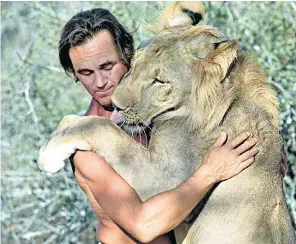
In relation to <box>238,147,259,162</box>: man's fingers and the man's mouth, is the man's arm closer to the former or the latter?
<box>238,147,259,162</box>: man's fingers

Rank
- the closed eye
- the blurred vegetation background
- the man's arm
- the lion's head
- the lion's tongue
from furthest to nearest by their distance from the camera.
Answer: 1. the blurred vegetation background
2. the closed eye
3. the lion's tongue
4. the lion's head
5. the man's arm

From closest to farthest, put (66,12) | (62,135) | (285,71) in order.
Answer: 1. (62,135)
2. (285,71)
3. (66,12)


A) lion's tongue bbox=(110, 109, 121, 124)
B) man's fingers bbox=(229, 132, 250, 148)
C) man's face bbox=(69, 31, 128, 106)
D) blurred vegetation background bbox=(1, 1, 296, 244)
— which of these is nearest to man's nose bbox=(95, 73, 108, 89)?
man's face bbox=(69, 31, 128, 106)

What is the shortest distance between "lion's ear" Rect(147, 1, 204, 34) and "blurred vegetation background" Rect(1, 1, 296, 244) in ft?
7.94

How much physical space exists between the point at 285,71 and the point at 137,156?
3.15 meters

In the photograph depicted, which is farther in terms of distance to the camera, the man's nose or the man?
A: the man's nose

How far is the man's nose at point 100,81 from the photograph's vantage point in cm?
324

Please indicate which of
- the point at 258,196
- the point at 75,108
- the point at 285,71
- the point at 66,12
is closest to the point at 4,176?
the point at 75,108

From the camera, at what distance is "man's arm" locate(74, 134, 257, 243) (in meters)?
2.89

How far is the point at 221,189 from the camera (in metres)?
3.08

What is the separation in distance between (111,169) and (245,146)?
20.5 inches

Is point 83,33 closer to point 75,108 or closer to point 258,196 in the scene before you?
point 258,196

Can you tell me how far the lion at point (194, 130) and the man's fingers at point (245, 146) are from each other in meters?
0.03

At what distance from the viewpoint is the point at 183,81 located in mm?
3025
